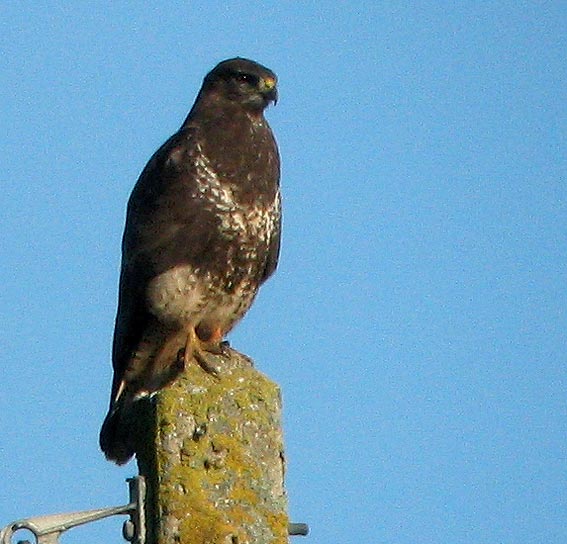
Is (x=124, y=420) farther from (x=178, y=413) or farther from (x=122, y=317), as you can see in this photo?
(x=122, y=317)

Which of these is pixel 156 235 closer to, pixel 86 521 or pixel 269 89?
pixel 269 89

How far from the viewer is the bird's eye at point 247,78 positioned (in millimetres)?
8594

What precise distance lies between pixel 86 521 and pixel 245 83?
5146 millimetres

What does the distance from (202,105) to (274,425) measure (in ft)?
15.7

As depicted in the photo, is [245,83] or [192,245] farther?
[245,83]

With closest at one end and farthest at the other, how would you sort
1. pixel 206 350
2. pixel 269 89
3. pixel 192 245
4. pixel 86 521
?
pixel 86 521 → pixel 206 350 → pixel 192 245 → pixel 269 89

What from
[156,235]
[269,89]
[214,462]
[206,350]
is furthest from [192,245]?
[214,462]

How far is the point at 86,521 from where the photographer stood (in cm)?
379

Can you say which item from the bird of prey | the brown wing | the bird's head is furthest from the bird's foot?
the bird's head

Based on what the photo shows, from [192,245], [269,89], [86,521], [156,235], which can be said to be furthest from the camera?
[269,89]

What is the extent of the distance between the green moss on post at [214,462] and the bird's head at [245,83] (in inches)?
184

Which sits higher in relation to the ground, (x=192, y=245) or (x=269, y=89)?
(x=269, y=89)

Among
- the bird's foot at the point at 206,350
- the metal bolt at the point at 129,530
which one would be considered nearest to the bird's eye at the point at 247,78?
the bird's foot at the point at 206,350

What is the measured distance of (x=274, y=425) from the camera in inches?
159
